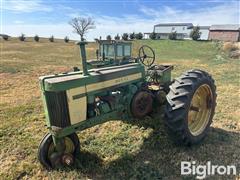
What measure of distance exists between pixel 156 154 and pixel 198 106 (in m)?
1.29

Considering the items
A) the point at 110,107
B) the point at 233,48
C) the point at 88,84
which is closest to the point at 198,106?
the point at 110,107

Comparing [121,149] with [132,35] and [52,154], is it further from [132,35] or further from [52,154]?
[132,35]

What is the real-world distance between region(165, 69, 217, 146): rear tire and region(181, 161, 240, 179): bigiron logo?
0.42 m

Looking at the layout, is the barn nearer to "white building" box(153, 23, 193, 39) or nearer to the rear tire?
"white building" box(153, 23, 193, 39)

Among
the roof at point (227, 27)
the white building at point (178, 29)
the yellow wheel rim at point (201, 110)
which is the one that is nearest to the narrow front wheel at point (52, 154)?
the yellow wheel rim at point (201, 110)

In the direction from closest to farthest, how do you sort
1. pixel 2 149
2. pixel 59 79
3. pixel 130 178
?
1. pixel 59 79
2. pixel 130 178
3. pixel 2 149

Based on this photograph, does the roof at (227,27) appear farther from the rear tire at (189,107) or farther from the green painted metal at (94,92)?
the green painted metal at (94,92)

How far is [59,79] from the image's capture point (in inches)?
132

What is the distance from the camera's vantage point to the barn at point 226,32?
175 feet

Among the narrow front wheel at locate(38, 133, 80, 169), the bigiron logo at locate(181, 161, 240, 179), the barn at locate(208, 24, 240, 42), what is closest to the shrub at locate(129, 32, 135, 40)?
the barn at locate(208, 24, 240, 42)

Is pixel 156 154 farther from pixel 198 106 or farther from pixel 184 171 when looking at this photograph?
pixel 198 106

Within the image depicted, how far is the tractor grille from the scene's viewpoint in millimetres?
3283

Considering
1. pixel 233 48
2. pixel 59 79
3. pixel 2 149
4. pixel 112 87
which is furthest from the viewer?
pixel 233 48

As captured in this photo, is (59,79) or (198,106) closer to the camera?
(59,79)
